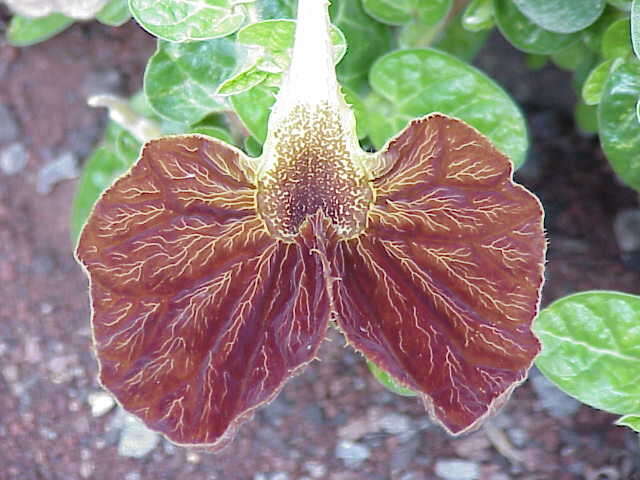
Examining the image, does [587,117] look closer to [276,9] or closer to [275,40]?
[276,9]

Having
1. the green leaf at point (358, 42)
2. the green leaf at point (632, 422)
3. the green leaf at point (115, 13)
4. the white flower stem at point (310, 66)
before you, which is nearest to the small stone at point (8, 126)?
the green leaf at point (115, 13)

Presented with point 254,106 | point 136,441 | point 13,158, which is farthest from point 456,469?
point 13,158

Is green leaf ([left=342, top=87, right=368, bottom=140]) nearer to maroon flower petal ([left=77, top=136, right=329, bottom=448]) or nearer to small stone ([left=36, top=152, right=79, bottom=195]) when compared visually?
maroon flower petal ([left=77, top=136, right=329, bottom=448])

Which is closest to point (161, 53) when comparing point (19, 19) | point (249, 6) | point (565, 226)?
point (249, 6)

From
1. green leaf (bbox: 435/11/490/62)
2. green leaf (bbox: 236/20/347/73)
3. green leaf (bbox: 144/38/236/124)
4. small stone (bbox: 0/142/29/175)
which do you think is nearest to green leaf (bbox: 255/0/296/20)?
green leaf (bbox: 144/38/236/124)

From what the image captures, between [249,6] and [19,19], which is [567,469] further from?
[19,19]

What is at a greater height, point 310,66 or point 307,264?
point 310,66
